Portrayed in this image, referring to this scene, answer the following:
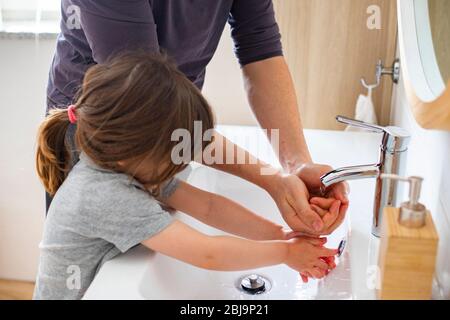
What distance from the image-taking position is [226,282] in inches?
35.5

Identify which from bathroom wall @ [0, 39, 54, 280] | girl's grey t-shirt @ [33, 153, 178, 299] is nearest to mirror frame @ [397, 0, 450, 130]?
girl's grey t-shirt @ [33, 153, 178, 299]

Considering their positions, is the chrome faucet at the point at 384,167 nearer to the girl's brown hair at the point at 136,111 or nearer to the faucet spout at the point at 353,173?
the faucet spout at the point at 353,173

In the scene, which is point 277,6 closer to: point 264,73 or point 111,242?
point 264,73

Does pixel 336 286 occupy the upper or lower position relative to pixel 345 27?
lower

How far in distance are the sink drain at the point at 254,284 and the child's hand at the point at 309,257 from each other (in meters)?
0.09

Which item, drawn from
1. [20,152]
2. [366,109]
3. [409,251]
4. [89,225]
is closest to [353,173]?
[409,251]

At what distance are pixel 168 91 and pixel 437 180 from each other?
0.36 metres

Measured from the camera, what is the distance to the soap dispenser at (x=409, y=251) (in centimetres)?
53

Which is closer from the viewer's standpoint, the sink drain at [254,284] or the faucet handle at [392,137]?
the faucet handle at [392,137]

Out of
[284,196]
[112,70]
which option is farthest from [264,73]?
[112,70]

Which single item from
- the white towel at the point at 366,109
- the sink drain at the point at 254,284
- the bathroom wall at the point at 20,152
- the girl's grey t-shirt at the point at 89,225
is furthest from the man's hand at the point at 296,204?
the bathroom wall at the point at 20,152

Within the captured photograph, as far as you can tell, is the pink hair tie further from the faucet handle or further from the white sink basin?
the faucet handle

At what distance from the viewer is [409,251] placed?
0.53 m

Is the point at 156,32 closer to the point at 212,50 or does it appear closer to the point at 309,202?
the point at 212,50
